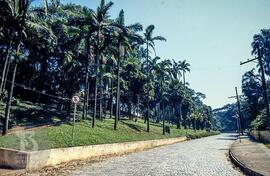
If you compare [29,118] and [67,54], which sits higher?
[67,54]

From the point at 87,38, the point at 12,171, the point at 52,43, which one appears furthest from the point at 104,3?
the point at 12,171

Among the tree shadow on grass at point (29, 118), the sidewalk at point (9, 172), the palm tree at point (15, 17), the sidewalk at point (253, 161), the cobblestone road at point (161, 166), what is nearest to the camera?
the sidewalk at point (9, 172)

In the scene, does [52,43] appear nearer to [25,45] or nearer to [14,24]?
[25,45]

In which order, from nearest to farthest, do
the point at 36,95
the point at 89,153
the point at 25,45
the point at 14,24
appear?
the point at 89,153
the point at 14,24
the point at 25,45
the point at 36,95

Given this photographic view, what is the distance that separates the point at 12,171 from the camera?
11.8m

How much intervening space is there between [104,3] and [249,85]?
54950 mm

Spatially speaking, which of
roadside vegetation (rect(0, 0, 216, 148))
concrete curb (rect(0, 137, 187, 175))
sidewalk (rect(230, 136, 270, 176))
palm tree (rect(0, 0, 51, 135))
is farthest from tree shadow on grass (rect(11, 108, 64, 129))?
sidewalk (rect(230, 136, 270, 176))

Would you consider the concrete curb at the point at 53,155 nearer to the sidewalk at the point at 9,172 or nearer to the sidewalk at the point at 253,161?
the sidewalk at the point at 9,172

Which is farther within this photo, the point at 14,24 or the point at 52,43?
the point at 52,43

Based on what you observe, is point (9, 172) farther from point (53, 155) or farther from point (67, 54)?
point (67, 54)

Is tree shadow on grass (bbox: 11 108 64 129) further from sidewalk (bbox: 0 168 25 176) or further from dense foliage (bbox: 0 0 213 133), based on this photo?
sidewalk (bbox: 0 168 25 176)

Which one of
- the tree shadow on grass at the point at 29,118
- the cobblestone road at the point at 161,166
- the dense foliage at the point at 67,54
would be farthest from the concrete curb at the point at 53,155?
the tree shadow on grass at the point at 29,118

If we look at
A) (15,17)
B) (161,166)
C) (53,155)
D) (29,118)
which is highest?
(15,17)

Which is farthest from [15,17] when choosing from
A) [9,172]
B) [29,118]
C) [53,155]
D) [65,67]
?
[65,67]
